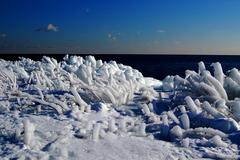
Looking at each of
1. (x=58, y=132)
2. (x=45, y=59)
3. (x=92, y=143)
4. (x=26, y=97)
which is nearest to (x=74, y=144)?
(x=92, y=143)

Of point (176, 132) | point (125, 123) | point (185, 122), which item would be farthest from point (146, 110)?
point (176, 132)

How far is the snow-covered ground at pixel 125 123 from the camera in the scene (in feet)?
11.8

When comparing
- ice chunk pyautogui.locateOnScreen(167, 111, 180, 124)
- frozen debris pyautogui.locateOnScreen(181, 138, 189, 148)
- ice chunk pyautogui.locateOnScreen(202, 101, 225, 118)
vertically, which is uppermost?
ice chunk pyautogui.locateOnScreen(202, 101, 225, 118)

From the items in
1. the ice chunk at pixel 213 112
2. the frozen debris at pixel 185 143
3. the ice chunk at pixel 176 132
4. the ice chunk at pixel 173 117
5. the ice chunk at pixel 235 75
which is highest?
the ice chunk at pixel 235 75

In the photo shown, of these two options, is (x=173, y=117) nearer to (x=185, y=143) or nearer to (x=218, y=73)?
(x=185, y=143)

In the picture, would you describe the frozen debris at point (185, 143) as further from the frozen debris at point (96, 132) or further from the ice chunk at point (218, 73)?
the ice chunk at point (218, 73)

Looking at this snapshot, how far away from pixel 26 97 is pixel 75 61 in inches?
326

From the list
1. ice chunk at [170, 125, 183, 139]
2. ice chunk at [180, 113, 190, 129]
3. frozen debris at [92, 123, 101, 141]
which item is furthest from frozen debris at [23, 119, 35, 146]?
ice chunk at [180, 113, 190, 129]

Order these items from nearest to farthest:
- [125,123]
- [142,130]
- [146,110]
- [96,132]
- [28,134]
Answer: [28,134], [96,132], [142,130], [125,123], [146,110]

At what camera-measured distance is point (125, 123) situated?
4.39m

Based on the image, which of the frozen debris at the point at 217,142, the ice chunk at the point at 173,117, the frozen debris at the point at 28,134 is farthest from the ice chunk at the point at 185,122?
the frozen debris at the point at 28,134

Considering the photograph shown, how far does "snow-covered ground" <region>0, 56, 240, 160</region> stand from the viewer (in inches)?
141

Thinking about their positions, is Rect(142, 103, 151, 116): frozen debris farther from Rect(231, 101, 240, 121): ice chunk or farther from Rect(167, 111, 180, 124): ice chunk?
Rect(231, 101, 240, 121): ice chunk

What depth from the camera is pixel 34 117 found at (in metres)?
4.84
